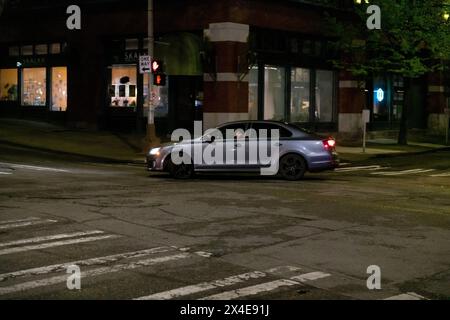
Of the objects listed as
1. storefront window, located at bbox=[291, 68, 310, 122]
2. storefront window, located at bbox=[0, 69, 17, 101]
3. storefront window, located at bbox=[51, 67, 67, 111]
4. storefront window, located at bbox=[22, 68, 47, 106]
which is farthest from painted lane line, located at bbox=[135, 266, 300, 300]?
storefront window, located at bbox=[0, 69, 17, 101]

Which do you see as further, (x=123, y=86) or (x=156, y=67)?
(x=123, y=86)

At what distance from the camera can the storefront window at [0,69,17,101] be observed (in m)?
37.2

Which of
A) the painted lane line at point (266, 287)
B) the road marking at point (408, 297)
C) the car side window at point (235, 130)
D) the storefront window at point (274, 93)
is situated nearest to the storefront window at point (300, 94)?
the storefront window at point (274, 93)

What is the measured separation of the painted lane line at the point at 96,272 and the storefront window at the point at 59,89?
28.0 m

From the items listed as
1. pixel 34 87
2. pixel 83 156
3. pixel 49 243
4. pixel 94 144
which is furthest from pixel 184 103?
pixel 49 243

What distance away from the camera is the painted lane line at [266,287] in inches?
263

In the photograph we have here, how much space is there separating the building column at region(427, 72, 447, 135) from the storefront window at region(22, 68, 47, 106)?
23775 millimetres

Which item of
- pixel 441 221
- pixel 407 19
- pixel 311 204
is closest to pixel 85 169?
pixel 311 204

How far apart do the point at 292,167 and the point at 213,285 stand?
36.2ft

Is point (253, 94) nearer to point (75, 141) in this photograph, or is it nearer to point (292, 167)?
point (75, 141)

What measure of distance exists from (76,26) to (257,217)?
2502cm

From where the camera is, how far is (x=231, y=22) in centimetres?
2822

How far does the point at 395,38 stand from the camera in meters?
32.3

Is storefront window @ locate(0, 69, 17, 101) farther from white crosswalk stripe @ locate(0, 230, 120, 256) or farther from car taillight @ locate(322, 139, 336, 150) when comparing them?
white crosswalk stripe @ locate(0, 230, 120, 256)
